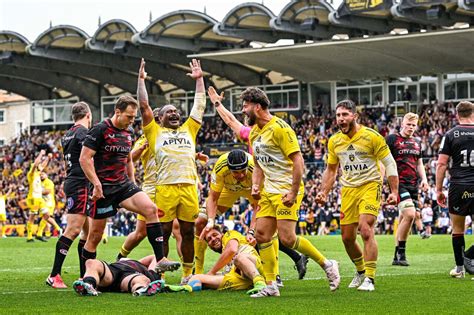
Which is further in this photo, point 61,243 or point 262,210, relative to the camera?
point 61,243

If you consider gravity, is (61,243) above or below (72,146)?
below

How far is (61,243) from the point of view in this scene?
13664 millimetres

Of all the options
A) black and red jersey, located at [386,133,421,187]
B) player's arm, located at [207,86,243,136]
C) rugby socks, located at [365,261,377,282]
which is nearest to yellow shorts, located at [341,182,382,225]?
rugby socks, located at [365,261,377,282]

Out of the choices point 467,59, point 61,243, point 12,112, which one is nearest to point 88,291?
point 61,243

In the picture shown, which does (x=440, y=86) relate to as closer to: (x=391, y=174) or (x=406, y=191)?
(x=406, y=191)

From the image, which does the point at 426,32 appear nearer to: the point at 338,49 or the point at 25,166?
the point at 338,49

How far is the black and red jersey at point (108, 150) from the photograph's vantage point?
41.2 feet

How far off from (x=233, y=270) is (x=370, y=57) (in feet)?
127

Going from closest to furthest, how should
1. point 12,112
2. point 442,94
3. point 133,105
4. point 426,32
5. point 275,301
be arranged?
point 275,301, point 133,105, point 426,32, point 442,94, point 12,112

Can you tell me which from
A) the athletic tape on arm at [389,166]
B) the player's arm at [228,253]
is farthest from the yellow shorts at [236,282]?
the athletic tape on arm at [389,166]

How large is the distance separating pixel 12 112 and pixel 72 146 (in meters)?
74.8

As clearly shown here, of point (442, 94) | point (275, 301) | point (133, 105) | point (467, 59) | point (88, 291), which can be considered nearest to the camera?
point (275, 301)

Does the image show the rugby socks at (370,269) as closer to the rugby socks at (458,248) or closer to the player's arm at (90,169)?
the rugby socks at (458,248)

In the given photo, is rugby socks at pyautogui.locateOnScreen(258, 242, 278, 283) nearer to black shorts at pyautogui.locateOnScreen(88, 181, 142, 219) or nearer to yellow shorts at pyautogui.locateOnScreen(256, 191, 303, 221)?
yellow shorts at pyautogui.locateOnScreen(256, 191, 303, 221)
